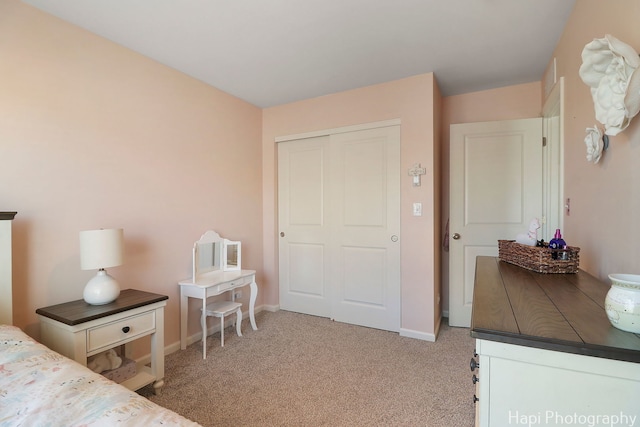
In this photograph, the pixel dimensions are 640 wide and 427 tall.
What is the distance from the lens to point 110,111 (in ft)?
7.00

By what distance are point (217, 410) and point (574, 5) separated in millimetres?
3293

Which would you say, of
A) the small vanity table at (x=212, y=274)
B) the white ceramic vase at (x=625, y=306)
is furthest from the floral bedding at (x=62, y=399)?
the small vanity table at (x=212, y=274)

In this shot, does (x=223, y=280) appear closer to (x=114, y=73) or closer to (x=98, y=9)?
(x=114, y=73)

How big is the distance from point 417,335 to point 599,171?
1937mm

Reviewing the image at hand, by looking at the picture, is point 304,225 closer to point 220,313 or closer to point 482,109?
point 220,313

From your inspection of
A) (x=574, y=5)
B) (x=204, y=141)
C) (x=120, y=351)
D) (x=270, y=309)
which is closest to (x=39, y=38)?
(x=204, y=141)

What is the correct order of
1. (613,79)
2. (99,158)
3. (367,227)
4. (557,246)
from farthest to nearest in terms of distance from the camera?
1. (367,227)
2. (99,158)
3. (557,246)
4. (613,79)

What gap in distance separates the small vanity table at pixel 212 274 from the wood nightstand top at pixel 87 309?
508 millimetres

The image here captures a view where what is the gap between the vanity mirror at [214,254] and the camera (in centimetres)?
277

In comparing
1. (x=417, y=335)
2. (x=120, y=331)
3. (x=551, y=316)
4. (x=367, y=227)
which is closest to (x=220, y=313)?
(x=120, y=331)

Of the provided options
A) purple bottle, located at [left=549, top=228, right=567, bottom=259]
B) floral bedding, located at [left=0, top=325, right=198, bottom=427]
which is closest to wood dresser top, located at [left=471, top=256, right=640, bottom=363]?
purple bottle, located at [left=549, top=228, right=567, bottom=259]

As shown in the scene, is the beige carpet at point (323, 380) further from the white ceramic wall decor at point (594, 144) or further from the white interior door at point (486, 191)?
the white ceramic wall decor at point (594, 144)

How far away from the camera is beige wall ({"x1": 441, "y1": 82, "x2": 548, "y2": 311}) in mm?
2955

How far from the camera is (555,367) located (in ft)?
2.49
